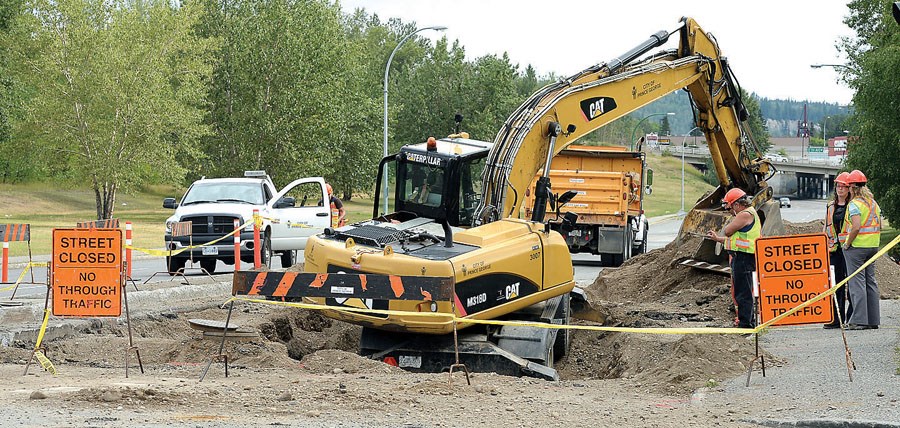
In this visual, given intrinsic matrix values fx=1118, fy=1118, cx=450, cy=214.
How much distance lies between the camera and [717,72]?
17.6 meters

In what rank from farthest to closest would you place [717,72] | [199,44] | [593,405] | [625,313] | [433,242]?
[199,44], [717,72], [625,313], [433,242], [593,405]

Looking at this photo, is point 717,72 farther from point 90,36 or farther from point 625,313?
point 90,36

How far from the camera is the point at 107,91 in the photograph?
4684 cm

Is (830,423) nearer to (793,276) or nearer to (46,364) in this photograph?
(793,276)

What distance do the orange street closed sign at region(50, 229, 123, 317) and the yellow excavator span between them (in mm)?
1488

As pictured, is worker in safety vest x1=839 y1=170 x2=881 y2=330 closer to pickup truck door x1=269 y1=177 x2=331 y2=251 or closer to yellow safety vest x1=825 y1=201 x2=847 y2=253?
yellow safety vest x1=825 y1=201 x2=847 y2=253

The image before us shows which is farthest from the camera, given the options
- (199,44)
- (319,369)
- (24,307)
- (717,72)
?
(199,44)

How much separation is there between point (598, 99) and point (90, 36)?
36235 mm

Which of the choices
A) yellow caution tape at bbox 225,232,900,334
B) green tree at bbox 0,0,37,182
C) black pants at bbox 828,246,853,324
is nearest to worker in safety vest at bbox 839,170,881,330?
black pants at bbox 828,246,853,324

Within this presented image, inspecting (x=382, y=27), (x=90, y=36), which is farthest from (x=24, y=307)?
(x=382, y=27)

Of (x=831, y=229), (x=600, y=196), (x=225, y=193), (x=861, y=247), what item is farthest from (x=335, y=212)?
(x=861, y=247)

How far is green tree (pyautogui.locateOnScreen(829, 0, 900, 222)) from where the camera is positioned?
36.7 m

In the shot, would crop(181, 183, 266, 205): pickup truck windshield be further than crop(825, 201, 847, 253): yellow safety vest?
Yes

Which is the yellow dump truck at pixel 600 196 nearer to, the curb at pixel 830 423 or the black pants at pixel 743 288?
the black pants at pixel 743 288
